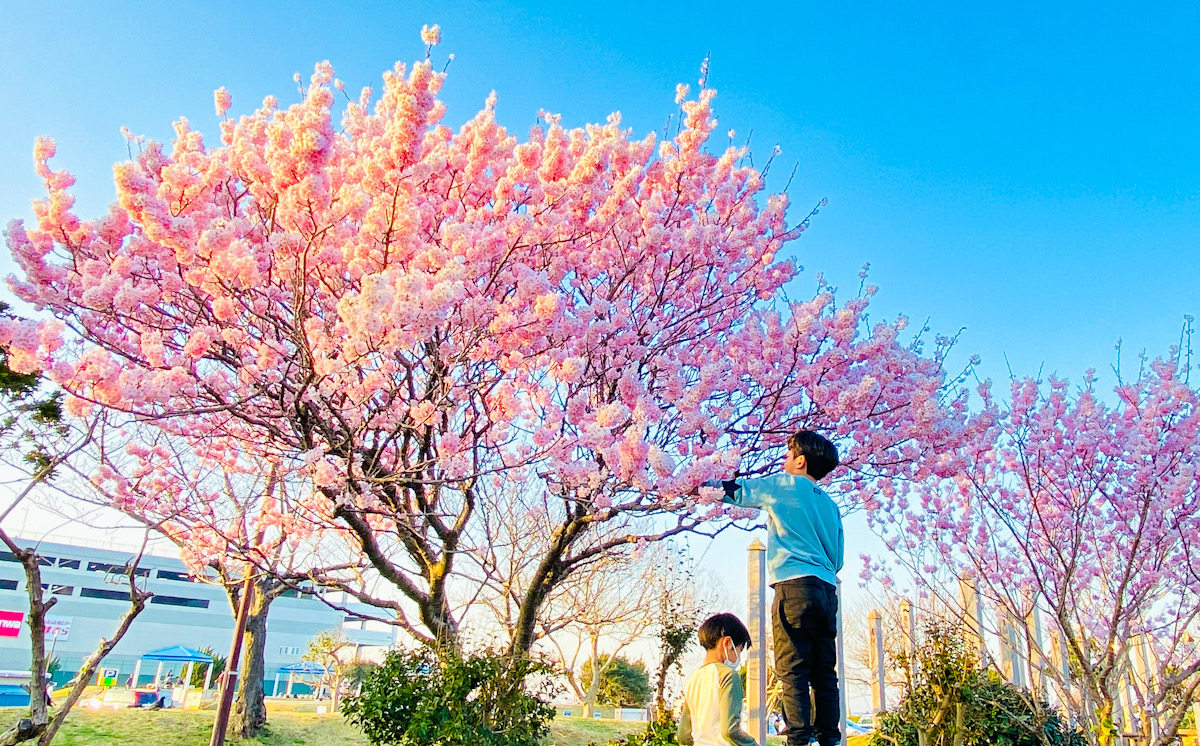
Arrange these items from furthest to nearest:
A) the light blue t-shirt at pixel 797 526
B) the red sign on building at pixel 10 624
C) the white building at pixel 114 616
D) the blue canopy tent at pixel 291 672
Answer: the blue canopy tent at pixel 291 672 < the white building at pixel 114 616 < the red sign on building at pixel 10 624 < the light blue t-shirt at pixel 797 526

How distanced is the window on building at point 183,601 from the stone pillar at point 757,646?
119 ft

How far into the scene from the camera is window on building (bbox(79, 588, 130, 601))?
33.5 m

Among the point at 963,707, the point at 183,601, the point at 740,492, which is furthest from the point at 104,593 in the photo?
the point at 740,492

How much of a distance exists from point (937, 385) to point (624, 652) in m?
15.6

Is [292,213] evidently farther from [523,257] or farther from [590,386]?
[590,386]

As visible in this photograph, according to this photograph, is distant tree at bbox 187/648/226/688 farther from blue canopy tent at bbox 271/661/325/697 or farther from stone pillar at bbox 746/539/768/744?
stone pillar at bbox 746/539/768/744

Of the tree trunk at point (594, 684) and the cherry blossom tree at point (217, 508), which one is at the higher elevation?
the cherry blossom tree at point (217, 508)

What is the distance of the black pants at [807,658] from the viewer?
6.98ft

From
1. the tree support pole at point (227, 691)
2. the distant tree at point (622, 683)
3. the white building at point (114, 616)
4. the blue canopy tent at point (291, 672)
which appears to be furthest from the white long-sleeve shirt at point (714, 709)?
the blue canopy tent at point (291, 672)

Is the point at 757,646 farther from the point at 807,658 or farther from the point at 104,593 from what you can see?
the point at 104,593

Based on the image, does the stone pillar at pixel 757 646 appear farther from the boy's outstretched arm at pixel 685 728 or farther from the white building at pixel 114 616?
the white building at pixel 114 616

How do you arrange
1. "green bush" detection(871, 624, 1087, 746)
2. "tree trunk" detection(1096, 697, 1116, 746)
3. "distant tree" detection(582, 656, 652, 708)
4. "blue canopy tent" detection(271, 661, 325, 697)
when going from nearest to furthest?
"tree trunk" detection(1096, 697, 1116, 746)
"green bush" detection(871, 624, 1087, 746)
"distant tree" detection(582, 656, 652, 708)
"blue canopy tent" detection(271, 661, 325, 697)

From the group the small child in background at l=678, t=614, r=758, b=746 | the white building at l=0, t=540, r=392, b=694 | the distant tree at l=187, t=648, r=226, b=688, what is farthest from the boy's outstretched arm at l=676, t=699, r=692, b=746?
the white building at l=0, t=540, r=392, b=694

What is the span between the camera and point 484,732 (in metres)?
4.95
